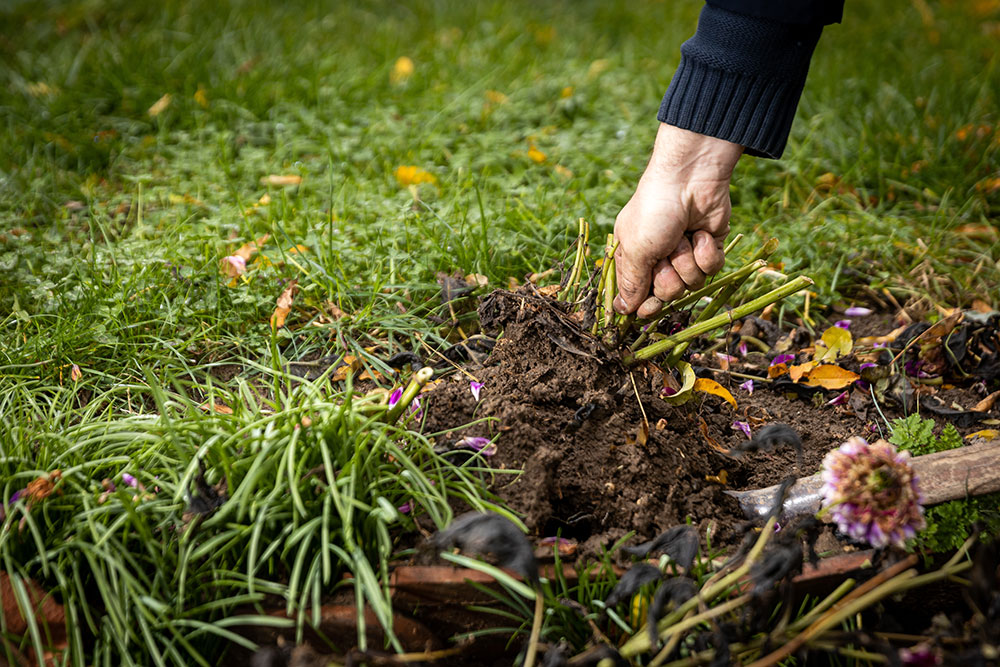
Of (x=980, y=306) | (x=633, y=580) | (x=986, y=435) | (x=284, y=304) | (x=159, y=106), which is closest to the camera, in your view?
(x=633, y=580)

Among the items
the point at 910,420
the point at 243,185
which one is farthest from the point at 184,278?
the point at 910,420

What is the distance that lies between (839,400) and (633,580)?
108cm

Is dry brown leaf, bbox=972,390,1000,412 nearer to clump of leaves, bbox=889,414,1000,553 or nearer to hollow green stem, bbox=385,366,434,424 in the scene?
clump of leaves, bbox=889,414,1000,553

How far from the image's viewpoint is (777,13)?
150 centimetres

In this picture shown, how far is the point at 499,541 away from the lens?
1.26 metres

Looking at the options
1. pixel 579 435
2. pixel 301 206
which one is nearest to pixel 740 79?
pixel 579 435

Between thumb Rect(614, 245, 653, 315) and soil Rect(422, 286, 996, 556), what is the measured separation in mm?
121

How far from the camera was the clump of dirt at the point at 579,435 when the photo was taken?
1.57 meters

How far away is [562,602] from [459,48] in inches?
149

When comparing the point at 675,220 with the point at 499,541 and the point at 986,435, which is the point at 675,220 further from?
the point at 986,435

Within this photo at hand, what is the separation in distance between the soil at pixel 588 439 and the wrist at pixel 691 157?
427 mm

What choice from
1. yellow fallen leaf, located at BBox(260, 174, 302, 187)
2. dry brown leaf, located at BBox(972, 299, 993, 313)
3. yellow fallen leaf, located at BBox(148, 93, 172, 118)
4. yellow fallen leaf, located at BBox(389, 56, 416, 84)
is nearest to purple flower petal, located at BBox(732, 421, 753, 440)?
dry brown leaf, located at BBox(972, 299, 993, 313)

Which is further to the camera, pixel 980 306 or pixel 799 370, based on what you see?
pixel 980 306

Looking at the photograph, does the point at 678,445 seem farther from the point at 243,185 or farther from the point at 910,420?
the point at 243,185
